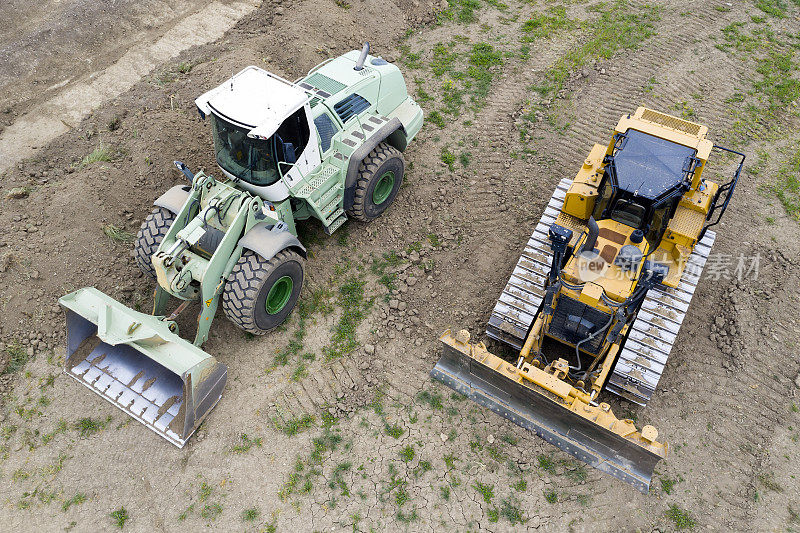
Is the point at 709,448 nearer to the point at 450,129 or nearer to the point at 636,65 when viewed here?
the point at 450,129

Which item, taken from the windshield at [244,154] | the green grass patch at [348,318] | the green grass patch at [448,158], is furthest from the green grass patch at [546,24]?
the windshield at [244,154]

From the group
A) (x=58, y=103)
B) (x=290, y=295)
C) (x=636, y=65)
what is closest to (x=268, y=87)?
(x=290, y=295)

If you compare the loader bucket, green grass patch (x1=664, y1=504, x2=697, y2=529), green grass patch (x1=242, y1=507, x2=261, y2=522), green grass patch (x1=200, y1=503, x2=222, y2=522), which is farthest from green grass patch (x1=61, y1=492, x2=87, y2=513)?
green grass patch (x1=664, y1=504, x2=697, y2=529)

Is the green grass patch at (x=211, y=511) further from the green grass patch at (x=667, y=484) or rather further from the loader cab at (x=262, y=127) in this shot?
the green grass patch at (x=667, y=484)

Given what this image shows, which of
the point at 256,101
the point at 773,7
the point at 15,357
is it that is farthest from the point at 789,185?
the point at 15,357

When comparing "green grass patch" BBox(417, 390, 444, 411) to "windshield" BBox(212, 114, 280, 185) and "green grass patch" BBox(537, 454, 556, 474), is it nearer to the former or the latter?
"green grass patch" BBox(537, 454, 556, 474)

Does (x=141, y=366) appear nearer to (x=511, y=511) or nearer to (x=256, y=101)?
(x=256, y=101)
